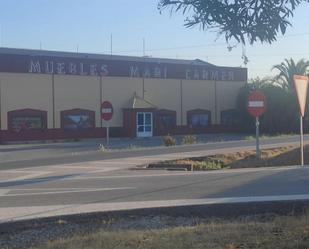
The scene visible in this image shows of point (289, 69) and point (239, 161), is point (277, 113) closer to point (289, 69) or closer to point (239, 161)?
point (289, 69)

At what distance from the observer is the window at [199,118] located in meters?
61.8

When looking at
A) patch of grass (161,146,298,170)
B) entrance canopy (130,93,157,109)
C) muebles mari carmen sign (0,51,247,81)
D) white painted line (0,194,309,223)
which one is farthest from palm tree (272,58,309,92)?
white painted line (0,194,309,223)

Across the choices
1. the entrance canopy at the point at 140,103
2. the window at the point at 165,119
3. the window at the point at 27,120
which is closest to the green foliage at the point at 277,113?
the window at the point at 165,119

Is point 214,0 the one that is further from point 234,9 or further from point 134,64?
point 134,64

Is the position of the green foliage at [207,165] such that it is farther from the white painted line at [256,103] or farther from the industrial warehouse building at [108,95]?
the industrial warehouse building at [108,95]

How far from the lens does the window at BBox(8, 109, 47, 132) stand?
162 ft

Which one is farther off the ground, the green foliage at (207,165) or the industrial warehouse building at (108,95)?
the industrial warehouse building at (108,95)

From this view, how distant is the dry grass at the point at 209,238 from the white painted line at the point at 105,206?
2.77m

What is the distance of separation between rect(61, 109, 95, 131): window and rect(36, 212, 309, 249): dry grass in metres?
43.9

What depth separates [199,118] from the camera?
62.6 m

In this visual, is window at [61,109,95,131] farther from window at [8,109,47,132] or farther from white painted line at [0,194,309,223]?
white painted line at [0,194,309,223]

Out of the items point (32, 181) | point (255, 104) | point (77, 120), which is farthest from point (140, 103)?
point (32, 181)

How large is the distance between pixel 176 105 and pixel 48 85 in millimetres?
13538

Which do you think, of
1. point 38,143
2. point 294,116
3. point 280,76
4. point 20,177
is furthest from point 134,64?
point 20,177
